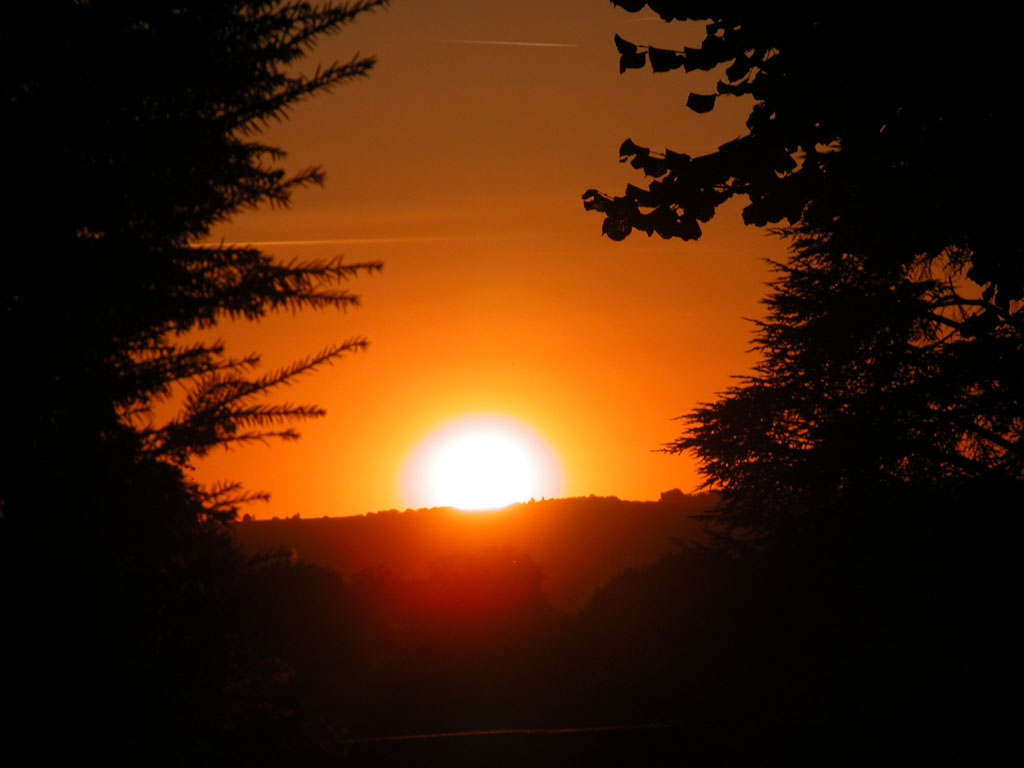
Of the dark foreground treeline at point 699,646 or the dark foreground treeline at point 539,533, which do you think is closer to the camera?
the dark foreground treeline at point 699,646

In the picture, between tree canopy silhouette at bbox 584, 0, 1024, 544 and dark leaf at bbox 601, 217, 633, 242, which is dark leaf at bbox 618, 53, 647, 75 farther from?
dark leaf at bbox 601, 217, 633, 242

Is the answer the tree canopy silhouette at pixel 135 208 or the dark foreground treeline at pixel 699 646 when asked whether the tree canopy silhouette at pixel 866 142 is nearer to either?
the tree canopy silhouette at pixel 135 208

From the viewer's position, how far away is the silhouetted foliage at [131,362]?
3.98 meters

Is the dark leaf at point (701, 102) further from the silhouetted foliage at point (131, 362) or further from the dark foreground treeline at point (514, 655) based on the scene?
the dark foreground treeline at point (514, 655)

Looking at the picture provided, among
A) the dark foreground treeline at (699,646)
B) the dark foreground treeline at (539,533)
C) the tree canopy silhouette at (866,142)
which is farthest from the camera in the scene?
the dark foreground treeline at (539,533)

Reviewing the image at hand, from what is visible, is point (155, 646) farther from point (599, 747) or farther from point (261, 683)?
point (599, 747)

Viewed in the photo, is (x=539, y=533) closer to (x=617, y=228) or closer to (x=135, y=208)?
(x=617, y=228)

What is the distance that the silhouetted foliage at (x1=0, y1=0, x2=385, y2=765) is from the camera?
3.98 m

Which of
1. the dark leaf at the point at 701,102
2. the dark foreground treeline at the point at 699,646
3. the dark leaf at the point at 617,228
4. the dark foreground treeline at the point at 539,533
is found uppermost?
the dark leaf at the point at 701,102

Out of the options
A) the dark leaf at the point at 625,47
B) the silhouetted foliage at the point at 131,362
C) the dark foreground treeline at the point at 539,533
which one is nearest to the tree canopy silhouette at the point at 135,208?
the silhouetted foliage at the point at 131,362

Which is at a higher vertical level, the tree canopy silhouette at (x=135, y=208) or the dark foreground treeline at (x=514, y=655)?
the tree canopy silhouette at (x=135, y=208)

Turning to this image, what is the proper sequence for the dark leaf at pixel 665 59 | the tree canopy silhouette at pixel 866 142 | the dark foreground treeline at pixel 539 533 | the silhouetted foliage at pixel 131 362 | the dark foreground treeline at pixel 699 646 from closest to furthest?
the silhouetted foliage at pixel 131 362, the tree canopy silhouette at pixel 866 142, the dark leaf at pixel 665 59, the dark foreground treeline at pixel 699 646, the dark foreground treeline at pixel 539 533

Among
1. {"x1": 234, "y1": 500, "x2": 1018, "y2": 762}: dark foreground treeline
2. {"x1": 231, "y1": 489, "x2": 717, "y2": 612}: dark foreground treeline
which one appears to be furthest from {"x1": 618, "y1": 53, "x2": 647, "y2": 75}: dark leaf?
{"x1": 231, "y1": 489, "x2": 717, "y2": 612}: dark foreground treeline

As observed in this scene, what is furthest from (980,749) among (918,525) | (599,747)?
(918,525)
